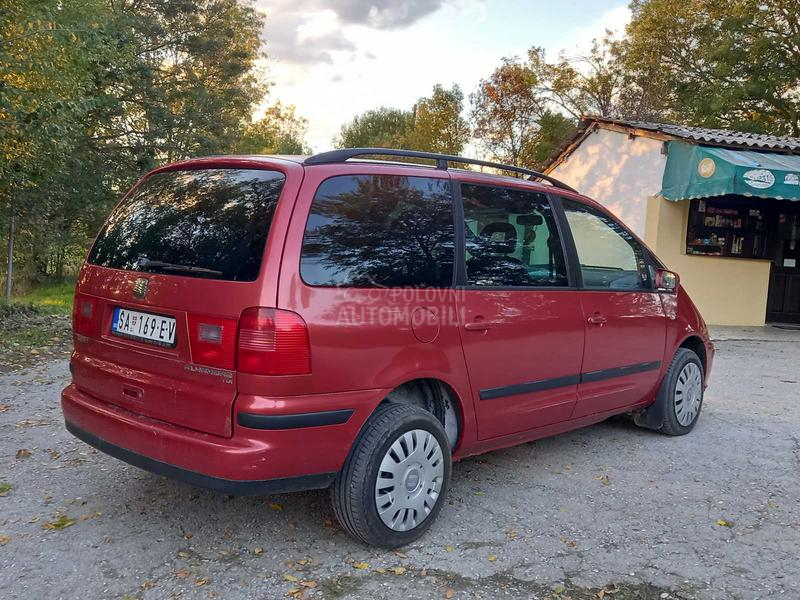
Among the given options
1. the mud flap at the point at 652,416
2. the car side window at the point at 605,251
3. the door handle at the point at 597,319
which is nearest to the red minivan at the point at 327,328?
the door handle at the point at 597,319

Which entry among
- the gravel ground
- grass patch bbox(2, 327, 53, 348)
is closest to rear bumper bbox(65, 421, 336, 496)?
→ the gravel ground

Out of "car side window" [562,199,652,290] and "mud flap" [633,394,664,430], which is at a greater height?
"car side window" [562,199,652,290]

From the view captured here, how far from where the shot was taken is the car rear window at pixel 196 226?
289 cm

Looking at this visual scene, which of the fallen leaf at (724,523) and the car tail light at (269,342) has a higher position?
the car tail light at (269,342)

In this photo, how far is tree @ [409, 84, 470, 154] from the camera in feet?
97.2

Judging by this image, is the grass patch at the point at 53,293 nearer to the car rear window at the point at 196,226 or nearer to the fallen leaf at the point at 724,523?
the car rear window at the point at 196,226

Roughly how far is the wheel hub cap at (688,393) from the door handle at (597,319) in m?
1.24

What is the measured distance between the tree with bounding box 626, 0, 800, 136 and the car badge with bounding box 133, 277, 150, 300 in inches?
806

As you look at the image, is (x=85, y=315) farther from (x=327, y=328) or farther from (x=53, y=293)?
(x=53, y=293)

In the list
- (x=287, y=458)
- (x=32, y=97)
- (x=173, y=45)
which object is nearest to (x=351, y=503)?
(x=287, y=458)

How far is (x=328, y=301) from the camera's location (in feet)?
9.44

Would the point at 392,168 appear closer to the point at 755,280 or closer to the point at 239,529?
the point at 239,529

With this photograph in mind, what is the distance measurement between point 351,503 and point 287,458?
411 mm

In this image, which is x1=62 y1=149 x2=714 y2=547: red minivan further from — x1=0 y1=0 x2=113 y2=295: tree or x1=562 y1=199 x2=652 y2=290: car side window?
x1=0 y1=0 x2=113 y2=295: tree
